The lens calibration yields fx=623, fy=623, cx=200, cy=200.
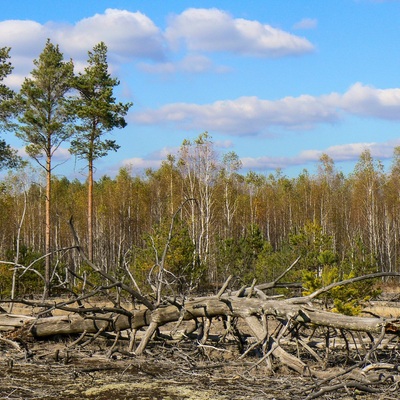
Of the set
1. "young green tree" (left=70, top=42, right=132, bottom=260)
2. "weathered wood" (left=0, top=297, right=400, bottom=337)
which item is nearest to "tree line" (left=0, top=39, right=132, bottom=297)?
"young green tree" (left=70, top=42, right=132, bottom=260)

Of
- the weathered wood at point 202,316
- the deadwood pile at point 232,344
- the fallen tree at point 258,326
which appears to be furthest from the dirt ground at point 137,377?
the weathered wood at point 202,316

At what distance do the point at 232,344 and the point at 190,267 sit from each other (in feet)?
47.9

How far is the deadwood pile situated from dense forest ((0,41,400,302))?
0.64m

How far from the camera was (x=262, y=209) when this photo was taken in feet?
198

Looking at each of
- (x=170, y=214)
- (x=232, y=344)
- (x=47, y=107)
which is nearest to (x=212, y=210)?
(x=170, y=214)

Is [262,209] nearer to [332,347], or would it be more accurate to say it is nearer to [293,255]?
[293,255]

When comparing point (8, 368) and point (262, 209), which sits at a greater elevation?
point (262, 209)

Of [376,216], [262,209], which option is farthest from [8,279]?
[262,209]

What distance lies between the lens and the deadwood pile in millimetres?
6445

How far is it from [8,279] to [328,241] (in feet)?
39.7

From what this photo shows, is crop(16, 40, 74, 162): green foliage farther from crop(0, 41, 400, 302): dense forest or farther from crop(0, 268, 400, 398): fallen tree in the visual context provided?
crop(0, 268, 400, 398): fallen tree

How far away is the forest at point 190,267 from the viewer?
7582 mm

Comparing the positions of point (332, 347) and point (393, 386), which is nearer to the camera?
point (393, 386)

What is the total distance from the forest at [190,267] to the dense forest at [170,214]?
0.10 metres
